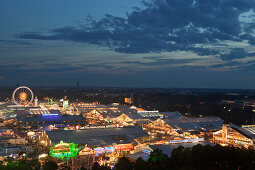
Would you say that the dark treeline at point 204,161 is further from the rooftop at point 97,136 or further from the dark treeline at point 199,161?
the rooftop at point 97,136

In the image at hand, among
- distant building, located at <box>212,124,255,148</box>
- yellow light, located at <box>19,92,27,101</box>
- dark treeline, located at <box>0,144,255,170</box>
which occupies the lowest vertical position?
distant building, located at <box>212,124,255,148</box>

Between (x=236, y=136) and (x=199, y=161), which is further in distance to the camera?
(x=236, y=136)

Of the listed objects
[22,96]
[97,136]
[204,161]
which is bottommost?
[97,136]

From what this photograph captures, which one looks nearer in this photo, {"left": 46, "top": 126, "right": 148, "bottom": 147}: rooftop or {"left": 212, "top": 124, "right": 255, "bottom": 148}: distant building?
{"left": 46, "top": 126, "right": 148, "bottom": 147}: rooftop

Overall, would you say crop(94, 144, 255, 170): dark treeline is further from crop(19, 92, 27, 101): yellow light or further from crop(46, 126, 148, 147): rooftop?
crop(19, 92, 27, 101): yellow light

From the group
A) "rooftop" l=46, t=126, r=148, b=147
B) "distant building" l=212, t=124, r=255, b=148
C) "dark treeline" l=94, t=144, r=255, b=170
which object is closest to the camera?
"dark treeline" l=94, t=144, r=255, b=170

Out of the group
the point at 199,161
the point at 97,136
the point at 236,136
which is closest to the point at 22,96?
the point at 97,136

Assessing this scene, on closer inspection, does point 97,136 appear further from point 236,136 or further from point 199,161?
point 236,136

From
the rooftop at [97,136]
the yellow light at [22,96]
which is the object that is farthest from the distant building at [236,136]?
the yellow light at [22,96]

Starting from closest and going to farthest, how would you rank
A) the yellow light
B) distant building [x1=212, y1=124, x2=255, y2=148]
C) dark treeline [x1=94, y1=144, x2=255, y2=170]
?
1. dark treeline [x1=94, y1=144, x2=255, y2=170]
2. distant building [x1=212, y1=124, x2=255, y2=148]
3. the yellow light

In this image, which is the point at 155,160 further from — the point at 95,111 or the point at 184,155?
the point at 95,111

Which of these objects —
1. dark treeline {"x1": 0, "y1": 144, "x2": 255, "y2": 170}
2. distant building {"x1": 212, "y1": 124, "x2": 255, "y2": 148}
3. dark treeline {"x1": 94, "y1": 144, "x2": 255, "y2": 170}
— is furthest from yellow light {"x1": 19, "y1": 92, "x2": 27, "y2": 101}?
dark treeline {"x1": 94, "y1": 144, "x2": 255, "y2": 170}

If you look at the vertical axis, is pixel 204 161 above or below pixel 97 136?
above
